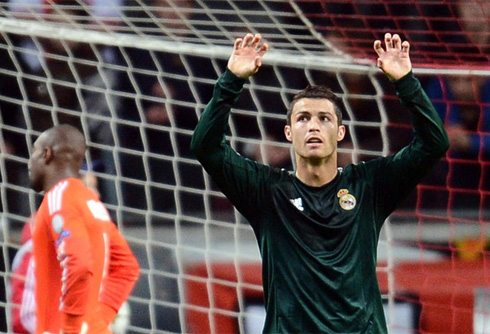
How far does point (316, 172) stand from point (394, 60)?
40 cm

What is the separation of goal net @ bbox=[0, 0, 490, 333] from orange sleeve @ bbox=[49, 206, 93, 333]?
4.08 ft

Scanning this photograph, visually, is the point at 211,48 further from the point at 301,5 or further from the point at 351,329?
the point at 351,329

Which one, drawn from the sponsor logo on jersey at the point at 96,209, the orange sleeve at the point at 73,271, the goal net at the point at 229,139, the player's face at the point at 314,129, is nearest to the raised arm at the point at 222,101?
the player's face at the point at 314,129

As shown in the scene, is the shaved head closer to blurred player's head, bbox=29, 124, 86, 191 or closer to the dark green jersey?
blurred player's head, bbox=29, 124, 86, 191

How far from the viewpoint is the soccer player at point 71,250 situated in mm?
3836

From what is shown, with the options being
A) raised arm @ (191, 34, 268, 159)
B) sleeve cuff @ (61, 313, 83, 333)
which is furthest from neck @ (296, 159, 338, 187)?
sleeve cuff @ (61, 313, 83, 333)

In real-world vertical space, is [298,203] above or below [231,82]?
below

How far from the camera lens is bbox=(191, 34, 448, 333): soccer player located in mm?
3109

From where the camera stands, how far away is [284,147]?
19.1ft

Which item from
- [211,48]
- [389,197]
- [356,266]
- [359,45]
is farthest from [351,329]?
[359,45]

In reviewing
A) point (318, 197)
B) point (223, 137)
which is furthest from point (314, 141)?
point (223, 137)

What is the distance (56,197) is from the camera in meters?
3.97

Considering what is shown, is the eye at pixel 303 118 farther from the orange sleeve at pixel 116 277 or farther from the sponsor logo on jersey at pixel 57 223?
the orange sleeve at pixel 116 277

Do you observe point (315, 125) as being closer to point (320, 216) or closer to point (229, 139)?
point (320, 216)
